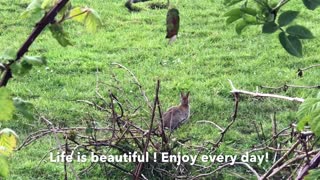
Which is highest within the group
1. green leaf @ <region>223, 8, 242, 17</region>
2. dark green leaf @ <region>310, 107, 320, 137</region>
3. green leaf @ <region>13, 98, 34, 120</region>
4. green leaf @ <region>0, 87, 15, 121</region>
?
green leaf @ <region>223, 8, 242, 17</region>

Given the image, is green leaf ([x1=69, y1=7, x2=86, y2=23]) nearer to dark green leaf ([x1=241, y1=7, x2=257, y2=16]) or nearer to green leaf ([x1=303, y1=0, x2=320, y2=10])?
dark green leaf ([x1=241, y1=7, x2=257, y2=16])

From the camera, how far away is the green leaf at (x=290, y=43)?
44.8 inches

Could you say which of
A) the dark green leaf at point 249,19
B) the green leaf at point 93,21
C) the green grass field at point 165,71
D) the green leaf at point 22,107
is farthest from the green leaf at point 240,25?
the green grass field at point 165,71

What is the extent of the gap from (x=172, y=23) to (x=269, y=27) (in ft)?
0.58

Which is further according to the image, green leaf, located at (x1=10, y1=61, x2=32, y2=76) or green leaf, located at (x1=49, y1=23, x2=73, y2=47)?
green leaf, located at (x1=49, y1=23, x2=73, y2=47)

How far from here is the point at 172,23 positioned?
3.51 feet

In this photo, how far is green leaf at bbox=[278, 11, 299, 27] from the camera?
1.13 metres

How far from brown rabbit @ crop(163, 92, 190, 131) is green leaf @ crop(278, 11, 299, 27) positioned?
4.22 m

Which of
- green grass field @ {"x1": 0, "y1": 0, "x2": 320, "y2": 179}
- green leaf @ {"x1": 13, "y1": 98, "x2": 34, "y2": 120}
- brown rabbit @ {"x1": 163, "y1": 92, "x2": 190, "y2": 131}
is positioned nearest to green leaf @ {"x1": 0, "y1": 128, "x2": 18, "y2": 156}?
green leaf @ {"x1": 13, "y1": 98, "x2": 34, "y2": 120}

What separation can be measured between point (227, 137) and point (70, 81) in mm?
2087

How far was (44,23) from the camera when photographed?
1.02 m

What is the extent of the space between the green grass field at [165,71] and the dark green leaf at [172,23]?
3.64 metres

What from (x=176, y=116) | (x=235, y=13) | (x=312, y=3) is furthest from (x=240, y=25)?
(x=176, y=116)

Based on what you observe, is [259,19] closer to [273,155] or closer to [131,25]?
[273,155]
